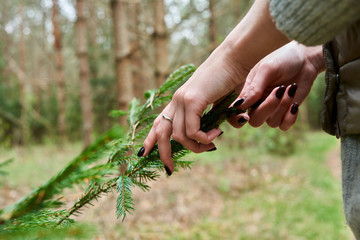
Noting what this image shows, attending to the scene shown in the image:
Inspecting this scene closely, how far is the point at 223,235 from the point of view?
4.16 m

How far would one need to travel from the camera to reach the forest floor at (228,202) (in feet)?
13.8

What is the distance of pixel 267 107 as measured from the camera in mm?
1058

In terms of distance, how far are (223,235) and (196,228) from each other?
0.41m

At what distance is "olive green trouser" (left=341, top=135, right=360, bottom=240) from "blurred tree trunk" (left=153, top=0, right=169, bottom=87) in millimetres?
4889

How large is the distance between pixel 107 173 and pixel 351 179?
69cm

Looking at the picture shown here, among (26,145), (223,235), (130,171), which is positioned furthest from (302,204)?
(26,145)

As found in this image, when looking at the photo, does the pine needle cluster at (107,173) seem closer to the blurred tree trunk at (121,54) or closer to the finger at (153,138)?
the finger at (153,138)

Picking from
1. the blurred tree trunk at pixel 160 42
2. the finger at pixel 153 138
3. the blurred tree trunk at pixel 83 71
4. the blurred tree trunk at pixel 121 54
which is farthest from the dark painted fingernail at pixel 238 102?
the blurred tree trunk at pixel 83 71

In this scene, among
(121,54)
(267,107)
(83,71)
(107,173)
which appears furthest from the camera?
(83,71)

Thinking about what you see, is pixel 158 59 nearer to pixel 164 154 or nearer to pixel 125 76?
pixel 125 76

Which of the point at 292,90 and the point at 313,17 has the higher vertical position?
the point at 313,17

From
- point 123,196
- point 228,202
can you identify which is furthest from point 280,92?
point 228,202

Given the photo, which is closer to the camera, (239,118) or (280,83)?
(239,118)

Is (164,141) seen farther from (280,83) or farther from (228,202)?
(228,202)
